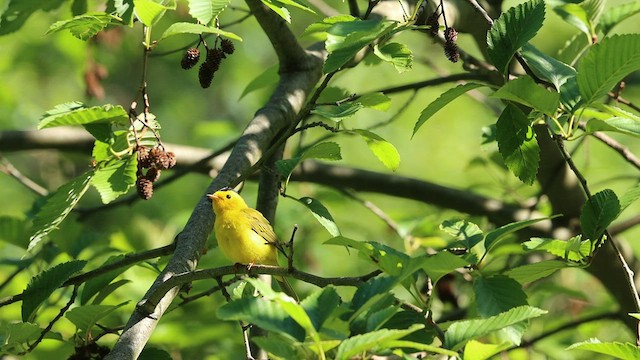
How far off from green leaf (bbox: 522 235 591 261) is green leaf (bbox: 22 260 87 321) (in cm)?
98

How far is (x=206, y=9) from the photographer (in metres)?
1.86

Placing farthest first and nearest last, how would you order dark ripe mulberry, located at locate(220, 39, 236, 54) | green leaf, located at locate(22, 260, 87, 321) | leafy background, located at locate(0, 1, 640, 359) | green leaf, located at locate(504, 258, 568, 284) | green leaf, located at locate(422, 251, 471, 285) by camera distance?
1. leafy background, located at locate(0, 1, 640, 359)
2. dark ripe mulberry, located at locate(220, 39, 236, 54)
3. green leaf, located at locate(22, 260, 87, 321)
4. green leaf, located at locate(504, 258, 568, 284)
5. green leaf, located at locate(422, 251, 471, 285)

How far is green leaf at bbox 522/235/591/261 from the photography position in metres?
1.77

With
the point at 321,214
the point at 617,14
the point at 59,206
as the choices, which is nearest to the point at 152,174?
Result: the point at 59,206

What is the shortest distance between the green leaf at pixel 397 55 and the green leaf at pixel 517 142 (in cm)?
23

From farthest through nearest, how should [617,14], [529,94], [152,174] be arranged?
[617,14] < [152,174] < [529,94]

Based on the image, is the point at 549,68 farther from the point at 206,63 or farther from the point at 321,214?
the point at 206,63

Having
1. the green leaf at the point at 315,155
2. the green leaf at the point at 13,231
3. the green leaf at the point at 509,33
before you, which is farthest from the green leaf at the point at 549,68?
the green leaf at the point at 13,231

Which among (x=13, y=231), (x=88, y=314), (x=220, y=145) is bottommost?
(x=220, y=145)

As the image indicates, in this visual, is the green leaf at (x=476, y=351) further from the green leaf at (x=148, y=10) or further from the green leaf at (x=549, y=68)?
the green leaf at (x=148, y=10)

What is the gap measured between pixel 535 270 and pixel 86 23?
42.1 inches

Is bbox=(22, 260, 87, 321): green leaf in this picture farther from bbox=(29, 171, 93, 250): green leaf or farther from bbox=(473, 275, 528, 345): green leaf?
bbox=(473, 275, 528, 345): green leaf

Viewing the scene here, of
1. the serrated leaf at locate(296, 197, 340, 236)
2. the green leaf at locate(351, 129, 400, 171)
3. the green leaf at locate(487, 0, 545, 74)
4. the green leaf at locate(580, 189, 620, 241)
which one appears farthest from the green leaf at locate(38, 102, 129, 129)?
the green leaf at locate(580, 189, 620, 241)

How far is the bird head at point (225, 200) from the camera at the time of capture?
2.31 m
